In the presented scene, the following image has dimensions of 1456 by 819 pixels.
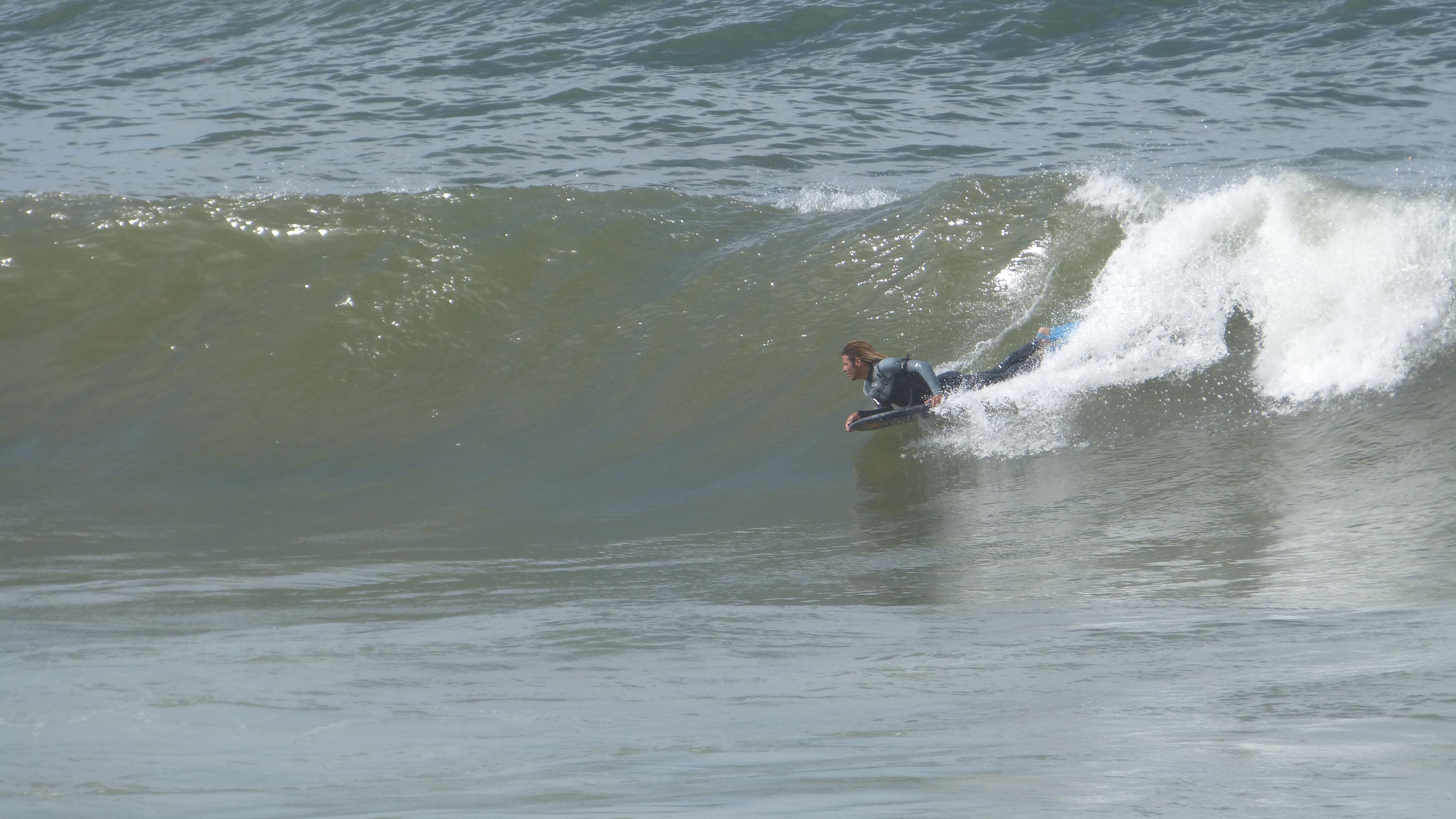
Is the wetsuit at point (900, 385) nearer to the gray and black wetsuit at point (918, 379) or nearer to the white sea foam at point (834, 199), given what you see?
the gray and black wetsuit at point (918, 379)

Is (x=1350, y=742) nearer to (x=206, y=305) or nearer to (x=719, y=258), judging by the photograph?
(x=719, y=258)

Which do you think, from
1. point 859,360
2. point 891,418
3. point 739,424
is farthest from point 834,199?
point 891,418

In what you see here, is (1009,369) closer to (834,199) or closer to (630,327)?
(630,327)

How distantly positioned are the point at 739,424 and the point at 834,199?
462 centimetres

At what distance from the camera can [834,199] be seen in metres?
13.1

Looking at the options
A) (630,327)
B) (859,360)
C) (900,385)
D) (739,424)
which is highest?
(630,327)

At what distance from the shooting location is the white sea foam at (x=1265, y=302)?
837 cm

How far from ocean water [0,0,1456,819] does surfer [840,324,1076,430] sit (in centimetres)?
18

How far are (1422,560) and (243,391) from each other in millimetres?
8424

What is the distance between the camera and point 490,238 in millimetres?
11930

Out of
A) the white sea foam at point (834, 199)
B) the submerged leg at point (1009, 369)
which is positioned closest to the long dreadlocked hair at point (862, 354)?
the submerged leg at point (1009, 369)

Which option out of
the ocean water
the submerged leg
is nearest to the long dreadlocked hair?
the ocean water

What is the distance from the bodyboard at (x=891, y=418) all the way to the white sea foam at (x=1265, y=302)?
11.6 inches

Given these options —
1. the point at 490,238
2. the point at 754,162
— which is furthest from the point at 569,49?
the point at 490,238
